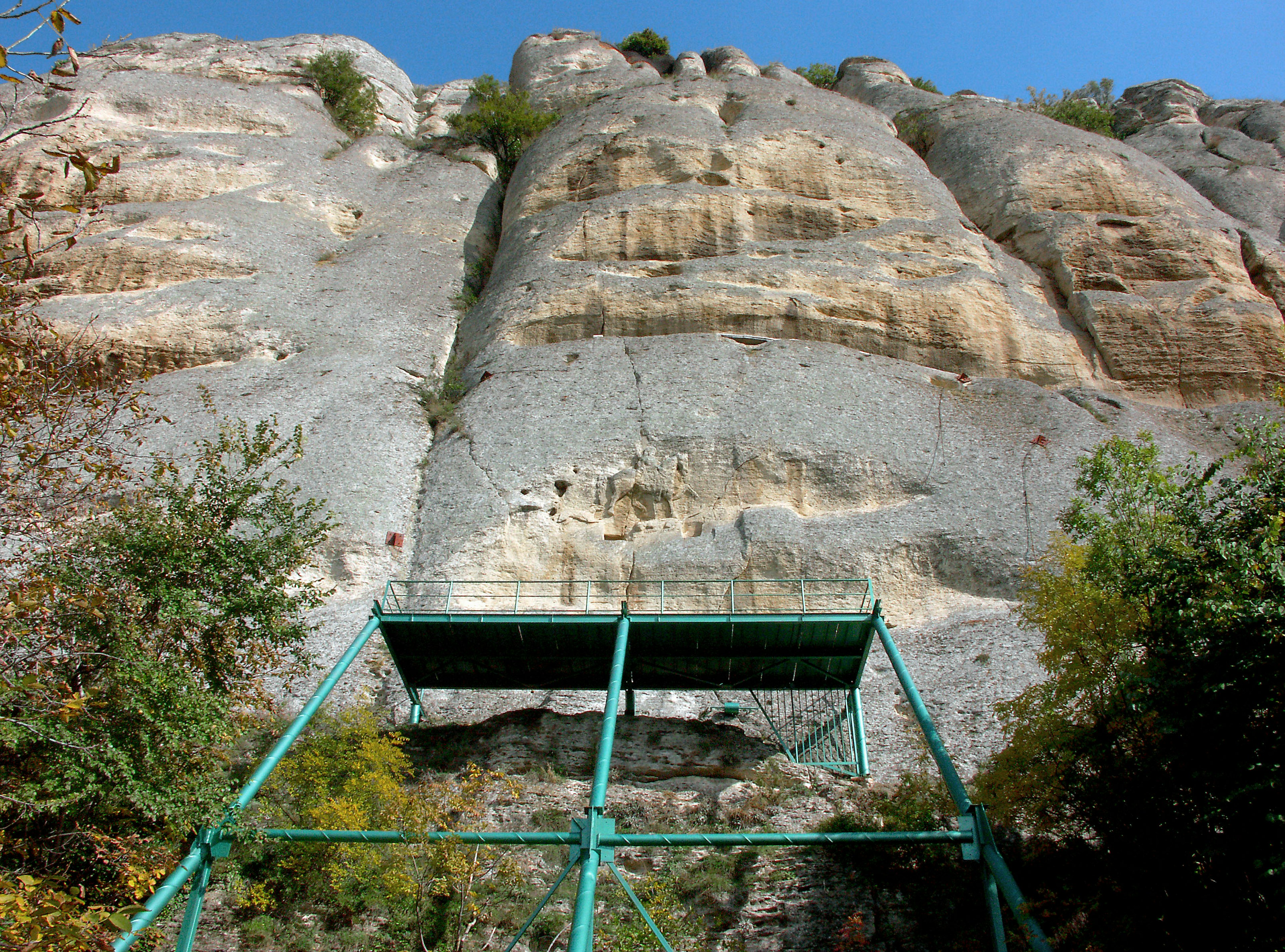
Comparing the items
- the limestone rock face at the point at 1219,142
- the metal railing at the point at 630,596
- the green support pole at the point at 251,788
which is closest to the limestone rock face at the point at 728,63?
the limestone rock face at the point at 1219,142

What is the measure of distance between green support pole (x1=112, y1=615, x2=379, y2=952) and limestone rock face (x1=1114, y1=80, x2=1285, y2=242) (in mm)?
28318

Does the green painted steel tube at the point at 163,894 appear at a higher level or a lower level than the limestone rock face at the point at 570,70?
lower

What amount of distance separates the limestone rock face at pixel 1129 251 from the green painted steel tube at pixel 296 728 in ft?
61.4

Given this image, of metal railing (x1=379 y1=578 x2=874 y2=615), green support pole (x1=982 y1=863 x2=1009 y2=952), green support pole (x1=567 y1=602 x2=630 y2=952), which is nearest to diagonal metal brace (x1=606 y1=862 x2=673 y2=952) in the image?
green support pole (x1=567 y1=602 x2=630 y2=952)

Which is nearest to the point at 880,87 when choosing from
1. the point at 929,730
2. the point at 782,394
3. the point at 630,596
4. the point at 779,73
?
the point at 779,73

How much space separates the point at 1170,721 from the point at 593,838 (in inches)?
216

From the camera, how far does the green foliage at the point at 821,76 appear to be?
43.4m

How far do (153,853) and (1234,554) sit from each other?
11068 mm

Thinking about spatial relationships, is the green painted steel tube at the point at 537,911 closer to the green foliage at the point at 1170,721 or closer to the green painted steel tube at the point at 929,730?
the green painted steel tube at the point at 929,730

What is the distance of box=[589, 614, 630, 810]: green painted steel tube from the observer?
9.26m

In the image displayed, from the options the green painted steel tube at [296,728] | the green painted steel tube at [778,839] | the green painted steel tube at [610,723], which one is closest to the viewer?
the green painted steel tube at [778,839]

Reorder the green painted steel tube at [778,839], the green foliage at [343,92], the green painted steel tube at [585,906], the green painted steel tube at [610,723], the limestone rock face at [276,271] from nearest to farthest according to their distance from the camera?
the green painted steel tube at [585,906] → the green painted steel tube at [778,839] → the green painted steel tube at [610,723] → the limestone rock face at [276,271] → the green foliage at [343,92]

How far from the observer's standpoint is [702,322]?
2244 cm

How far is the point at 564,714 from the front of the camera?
46.0 ft
